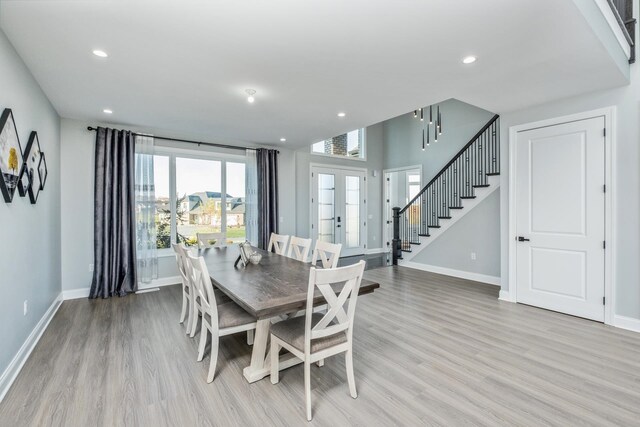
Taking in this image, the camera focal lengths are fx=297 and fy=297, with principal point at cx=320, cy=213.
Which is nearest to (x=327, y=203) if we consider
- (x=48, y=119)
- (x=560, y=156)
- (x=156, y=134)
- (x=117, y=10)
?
(x=156, y=134)

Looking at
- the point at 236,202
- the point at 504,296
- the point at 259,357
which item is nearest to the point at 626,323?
the point at 504,296

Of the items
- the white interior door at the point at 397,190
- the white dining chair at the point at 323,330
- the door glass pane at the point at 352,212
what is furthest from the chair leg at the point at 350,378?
the white interior door at the point at 397,190

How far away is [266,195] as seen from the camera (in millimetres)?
5707

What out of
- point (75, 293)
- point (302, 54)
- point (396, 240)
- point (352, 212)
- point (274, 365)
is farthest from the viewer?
point (352, 212)

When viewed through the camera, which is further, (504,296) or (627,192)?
(504,296)

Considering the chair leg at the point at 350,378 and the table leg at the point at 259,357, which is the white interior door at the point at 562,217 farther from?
the table leg at the point at 259,357

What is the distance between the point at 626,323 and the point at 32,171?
6.16m

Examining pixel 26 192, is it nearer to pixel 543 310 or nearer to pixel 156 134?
pixel 156 134

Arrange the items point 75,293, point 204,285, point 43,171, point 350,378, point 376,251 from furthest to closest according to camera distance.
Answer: point 376,251, point 75,293, point 43,171, point 204,285, point 350,378

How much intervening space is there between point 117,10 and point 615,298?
201 inches

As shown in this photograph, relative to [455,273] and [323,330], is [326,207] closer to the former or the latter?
[455,273]

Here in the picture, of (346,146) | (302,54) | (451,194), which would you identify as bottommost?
(451,194)

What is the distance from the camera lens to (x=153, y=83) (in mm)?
2988

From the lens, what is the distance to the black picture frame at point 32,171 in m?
2.61
